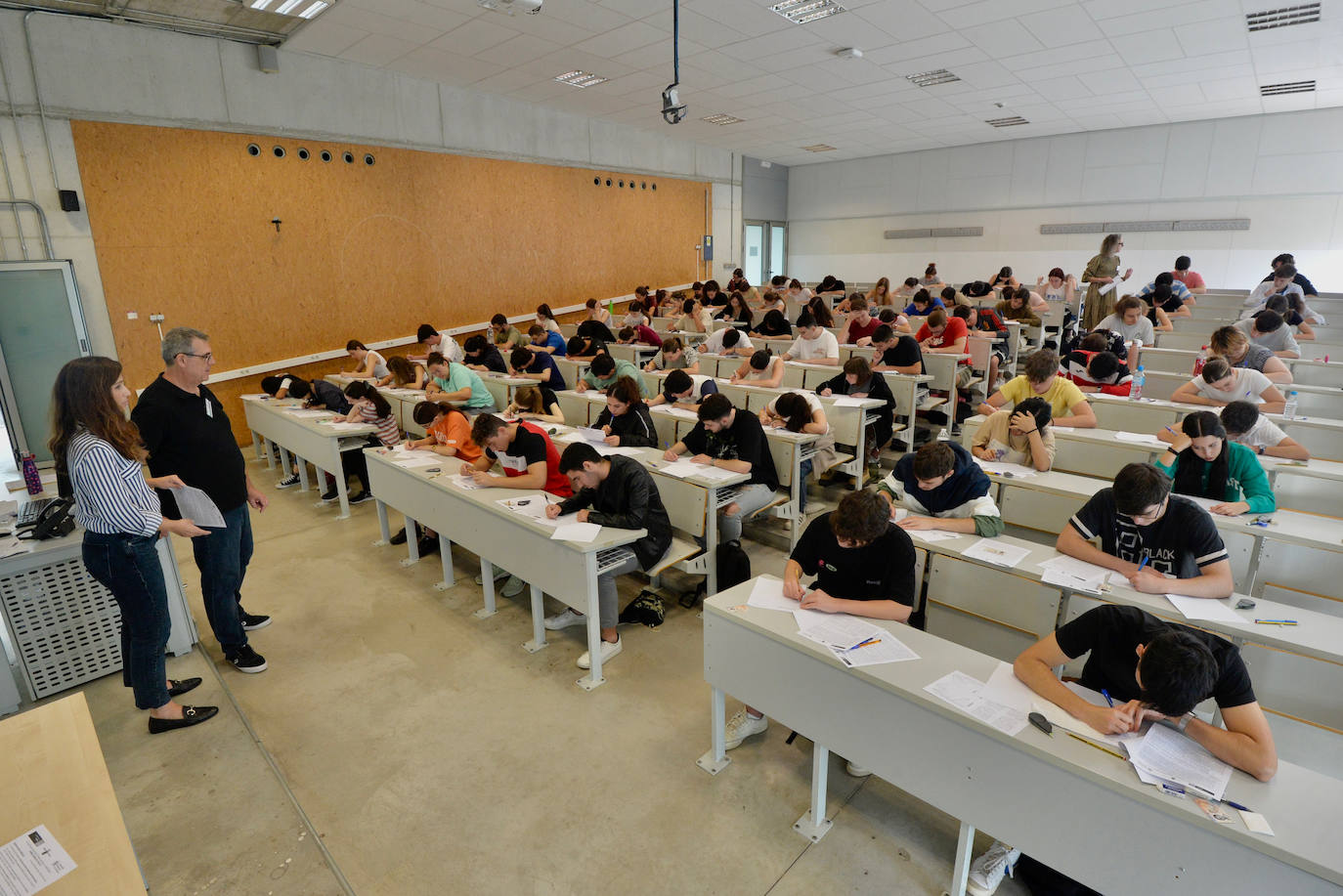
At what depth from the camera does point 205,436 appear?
3045 mm

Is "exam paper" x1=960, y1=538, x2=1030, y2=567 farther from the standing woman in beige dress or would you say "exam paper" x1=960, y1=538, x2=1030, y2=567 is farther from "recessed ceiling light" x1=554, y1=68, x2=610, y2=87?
"recessed ceiling light" x1=554, y1=68, x2=610, y2=87

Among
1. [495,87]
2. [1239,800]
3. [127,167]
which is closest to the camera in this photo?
[1239,800]

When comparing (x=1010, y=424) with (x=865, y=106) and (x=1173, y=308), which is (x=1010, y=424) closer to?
(x=1173, y=308)

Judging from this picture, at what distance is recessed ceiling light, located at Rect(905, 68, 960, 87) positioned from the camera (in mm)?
7996

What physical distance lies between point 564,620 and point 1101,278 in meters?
7.60

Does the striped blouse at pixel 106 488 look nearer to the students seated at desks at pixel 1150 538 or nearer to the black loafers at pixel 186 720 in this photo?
the black loafers at pixel 186 720

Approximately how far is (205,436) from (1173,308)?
979 cm

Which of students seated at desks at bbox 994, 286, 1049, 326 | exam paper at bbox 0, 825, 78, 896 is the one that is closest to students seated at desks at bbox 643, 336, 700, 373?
students seated at desks at bbox 994, 286, 1049, 326

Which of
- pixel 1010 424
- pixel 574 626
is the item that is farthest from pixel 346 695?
pixel 1010 424

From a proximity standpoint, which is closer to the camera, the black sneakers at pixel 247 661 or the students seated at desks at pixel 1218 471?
the students seated at desks at pixel 1218 471

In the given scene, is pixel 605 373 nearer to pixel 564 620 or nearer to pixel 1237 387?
pixel 564 620

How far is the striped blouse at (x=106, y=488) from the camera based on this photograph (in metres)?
2.46

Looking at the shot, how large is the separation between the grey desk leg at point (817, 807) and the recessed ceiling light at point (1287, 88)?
11054 mm

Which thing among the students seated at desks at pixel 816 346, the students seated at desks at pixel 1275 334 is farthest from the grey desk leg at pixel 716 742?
the students seated at desks at pixel 1275 334
